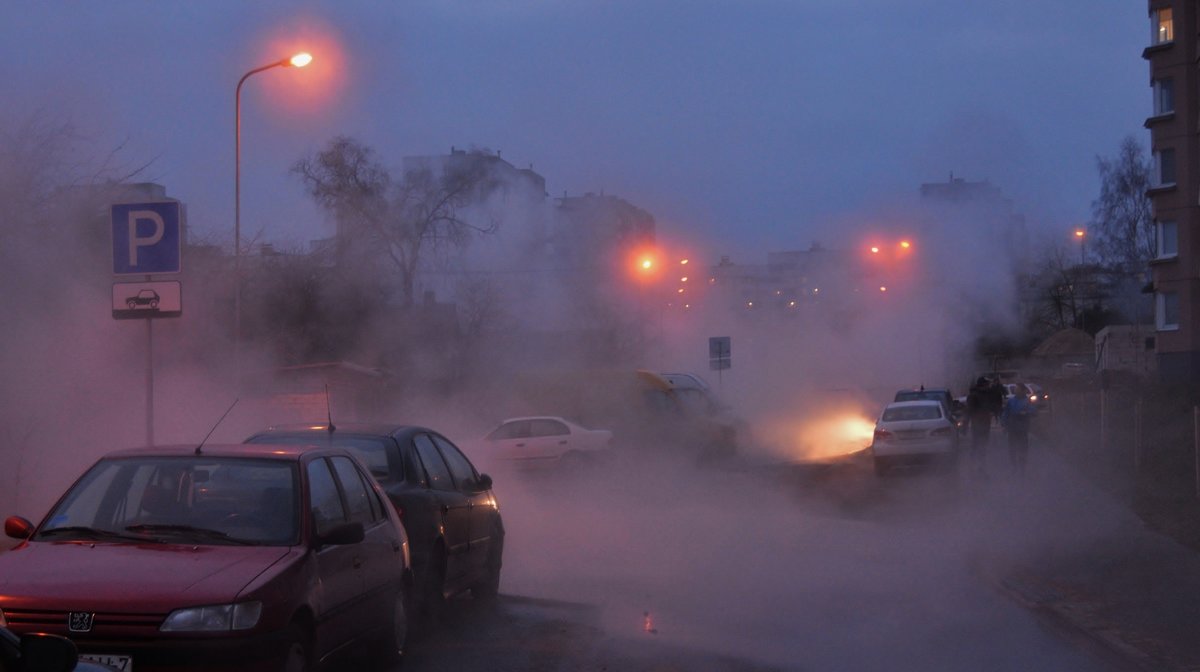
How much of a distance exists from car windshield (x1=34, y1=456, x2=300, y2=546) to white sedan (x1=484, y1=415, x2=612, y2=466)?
14474mm

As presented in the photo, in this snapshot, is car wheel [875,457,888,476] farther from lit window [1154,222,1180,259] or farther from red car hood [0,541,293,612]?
lit window [1154,222,1180,259]

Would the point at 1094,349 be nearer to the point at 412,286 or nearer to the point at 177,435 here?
the point at 412,286

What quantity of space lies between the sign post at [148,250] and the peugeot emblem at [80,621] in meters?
4.75

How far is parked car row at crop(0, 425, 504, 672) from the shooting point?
5176 mm

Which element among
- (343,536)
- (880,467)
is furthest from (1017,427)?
(343,536)

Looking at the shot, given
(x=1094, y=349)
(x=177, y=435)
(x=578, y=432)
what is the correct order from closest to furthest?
1. (x=177, y=435)
2. (x=578, y=432)
3. (x=1094, y=349)

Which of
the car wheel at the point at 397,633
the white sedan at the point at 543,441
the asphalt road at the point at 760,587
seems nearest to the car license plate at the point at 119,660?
the car wheel at the point at 397,633

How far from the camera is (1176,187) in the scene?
36.2 meters

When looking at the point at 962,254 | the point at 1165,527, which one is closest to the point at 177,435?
the point at 1165,527

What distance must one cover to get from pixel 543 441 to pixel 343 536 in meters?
15.1

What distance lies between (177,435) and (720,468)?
12.5 meters

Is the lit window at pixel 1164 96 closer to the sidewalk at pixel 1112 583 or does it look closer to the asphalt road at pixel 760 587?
the asphalt road at pixel 760 587

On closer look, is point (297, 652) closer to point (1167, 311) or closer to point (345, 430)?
point (345, 430)

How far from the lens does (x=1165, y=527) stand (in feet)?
43.2
